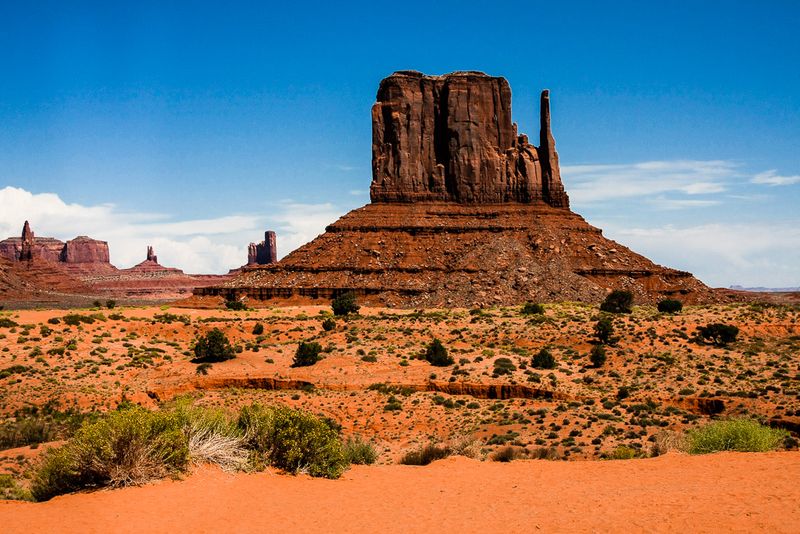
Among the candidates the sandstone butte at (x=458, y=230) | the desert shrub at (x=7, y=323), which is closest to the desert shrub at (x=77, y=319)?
the desert shrub at (x=7, y=323)

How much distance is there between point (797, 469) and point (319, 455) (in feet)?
39.0

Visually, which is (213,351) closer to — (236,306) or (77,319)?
(77,319)

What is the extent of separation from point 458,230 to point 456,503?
3190 inches

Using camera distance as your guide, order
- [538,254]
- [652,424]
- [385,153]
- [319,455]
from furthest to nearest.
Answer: [385,153] < [538,254] < [652,424] < [319,455]

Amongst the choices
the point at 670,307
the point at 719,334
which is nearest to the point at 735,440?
the point at 719,334

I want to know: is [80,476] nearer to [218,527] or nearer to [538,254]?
[218,527]

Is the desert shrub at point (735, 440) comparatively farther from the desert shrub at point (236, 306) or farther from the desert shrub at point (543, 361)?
the desert shrub at point (236, 306)

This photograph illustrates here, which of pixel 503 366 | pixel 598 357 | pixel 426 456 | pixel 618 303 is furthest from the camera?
pixel 618 303

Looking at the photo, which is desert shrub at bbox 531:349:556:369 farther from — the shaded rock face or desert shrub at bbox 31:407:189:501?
the shaded rock face

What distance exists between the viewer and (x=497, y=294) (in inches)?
3270

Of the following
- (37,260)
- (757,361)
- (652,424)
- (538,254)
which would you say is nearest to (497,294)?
(538,254)

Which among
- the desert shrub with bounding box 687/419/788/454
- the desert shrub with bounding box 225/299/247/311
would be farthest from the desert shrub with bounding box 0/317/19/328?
the desert shrub with bounding box 687/419/788/454

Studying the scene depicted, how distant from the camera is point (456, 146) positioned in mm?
108000

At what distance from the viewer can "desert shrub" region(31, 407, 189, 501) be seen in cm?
1736
